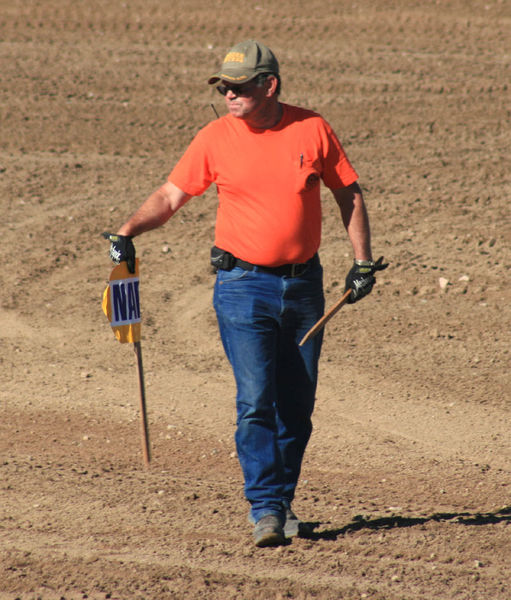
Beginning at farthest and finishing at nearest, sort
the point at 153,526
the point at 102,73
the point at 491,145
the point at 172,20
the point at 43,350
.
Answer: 1. the point at 172,20
2. the point at 102,73
3. the point at 491,145
4. the point at 43,350
5. the point at 153,526

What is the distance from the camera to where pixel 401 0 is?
18562 mm

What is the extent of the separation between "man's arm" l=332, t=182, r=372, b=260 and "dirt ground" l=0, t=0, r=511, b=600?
5.08ft

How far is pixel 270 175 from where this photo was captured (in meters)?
4.79

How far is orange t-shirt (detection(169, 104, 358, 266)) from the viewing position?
15.7 feet

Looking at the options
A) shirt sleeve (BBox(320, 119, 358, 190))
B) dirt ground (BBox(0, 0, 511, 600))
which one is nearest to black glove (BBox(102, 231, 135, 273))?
shirt sleeve (BBox(320, 119, 358, 190))

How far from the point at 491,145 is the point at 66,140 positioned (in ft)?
18.4

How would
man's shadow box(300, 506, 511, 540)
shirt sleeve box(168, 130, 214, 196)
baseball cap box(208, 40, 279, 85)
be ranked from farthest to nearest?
man's shadow box(300, 506, 511, 540) → shirt sleeve box(168, 130, 214, 196) → baseball cap box(208, 40, 279, 85)

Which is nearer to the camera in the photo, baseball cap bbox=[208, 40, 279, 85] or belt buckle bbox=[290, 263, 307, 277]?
baseball cap bbox=[208, 40, 279, 85]

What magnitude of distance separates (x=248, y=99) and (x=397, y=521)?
2430 mm

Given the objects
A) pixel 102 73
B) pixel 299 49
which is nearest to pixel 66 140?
pixel 102 73

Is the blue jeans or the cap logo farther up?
the cap logo

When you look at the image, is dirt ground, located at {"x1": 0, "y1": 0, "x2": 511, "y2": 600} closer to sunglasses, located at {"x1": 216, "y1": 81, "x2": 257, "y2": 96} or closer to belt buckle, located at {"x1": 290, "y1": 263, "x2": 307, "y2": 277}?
belt buckle, located at {"x1": 290, "y1": 263, "x2": 307, "y2": 277}

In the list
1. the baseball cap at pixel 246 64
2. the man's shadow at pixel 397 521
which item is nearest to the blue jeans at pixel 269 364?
the man's shadow at pixel 397 521

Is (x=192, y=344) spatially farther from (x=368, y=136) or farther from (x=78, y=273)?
(x=368, y=136)
